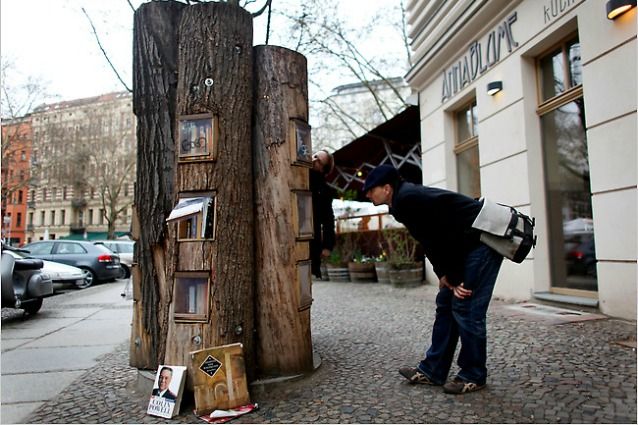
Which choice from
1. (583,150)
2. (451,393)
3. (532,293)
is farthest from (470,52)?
(451,393)

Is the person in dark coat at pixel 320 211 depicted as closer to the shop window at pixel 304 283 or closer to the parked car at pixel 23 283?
the shop window at pixel 304 283

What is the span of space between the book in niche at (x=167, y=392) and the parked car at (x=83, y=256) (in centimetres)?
1227

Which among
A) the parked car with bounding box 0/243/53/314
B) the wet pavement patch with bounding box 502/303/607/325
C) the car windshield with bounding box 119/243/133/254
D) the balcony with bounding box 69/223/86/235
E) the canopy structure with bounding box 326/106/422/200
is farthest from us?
the balcony with bounding box 69/223/86/235

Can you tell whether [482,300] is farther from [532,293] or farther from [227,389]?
[532,293]

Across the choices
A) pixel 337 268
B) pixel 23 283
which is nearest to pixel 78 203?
pixel 337 268

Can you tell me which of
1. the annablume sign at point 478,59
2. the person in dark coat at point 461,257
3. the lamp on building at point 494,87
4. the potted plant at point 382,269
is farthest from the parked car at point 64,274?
the person in dark coat at point 461,257

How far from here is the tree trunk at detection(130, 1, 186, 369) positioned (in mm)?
3307

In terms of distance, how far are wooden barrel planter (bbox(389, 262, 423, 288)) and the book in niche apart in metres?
6.70

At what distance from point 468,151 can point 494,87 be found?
5.83 feet

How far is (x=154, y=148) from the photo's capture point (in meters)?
3.33

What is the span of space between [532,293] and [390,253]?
13.4ft

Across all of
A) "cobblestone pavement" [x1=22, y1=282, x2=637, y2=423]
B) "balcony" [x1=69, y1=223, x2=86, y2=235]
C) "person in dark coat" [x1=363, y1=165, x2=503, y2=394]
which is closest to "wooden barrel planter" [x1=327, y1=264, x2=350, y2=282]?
"cobblestone pavement" [x1=22, y1=282, x2=637, y2=423]

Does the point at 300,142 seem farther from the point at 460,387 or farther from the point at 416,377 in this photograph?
the point at 460,387

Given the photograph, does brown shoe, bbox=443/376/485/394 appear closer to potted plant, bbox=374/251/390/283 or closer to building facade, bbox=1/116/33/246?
potted plant, bbox=374/251/390/283
